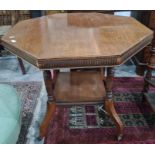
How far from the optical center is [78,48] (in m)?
1.02

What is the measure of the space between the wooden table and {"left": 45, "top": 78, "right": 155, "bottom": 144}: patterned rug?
0.41 feet

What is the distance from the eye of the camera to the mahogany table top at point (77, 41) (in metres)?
0.95

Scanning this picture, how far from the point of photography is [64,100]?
1.34m

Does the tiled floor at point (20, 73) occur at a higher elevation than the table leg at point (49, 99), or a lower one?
lower

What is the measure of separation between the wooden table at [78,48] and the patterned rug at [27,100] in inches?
8.1

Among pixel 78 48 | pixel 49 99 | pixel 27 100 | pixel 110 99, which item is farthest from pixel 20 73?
pixel 78 48

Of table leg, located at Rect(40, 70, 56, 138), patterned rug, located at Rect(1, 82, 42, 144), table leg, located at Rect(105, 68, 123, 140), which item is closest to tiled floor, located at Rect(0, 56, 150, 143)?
patterned rug, located at Rect(1, 82, 42, 144)

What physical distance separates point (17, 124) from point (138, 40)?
85cm

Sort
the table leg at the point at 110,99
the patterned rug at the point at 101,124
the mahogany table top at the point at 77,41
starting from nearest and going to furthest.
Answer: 1. the mahogany table top at the point at 77,41
2. the table leg at the point at 110,99
3. the patterned rug at the point at 101,124

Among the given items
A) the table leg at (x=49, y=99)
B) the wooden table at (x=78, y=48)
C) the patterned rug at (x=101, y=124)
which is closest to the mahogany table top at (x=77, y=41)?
the wooden table at (x=78, y=48)

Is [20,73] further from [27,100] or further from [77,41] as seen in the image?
[77,41]

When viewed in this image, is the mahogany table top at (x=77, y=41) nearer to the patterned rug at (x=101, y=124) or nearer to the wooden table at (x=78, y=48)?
the wooden table at (x=78, y=48)

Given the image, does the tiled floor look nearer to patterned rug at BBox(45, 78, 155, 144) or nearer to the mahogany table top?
patterned rug at BBox(45, 78, 155, 144)

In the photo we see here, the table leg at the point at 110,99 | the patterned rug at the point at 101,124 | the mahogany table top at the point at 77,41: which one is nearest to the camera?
the mahogany table top at the point at 77,41
